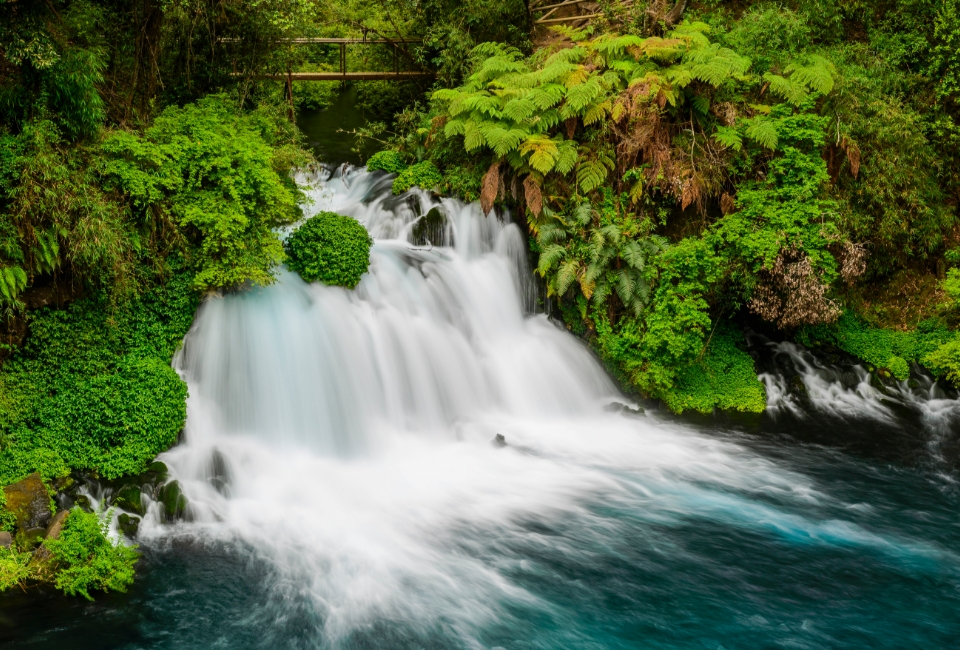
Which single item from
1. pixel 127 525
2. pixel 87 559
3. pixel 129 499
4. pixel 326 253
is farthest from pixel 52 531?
pixel 326 253

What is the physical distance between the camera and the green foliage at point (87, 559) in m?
6.92

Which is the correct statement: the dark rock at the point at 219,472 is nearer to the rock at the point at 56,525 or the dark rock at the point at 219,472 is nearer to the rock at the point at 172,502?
the rock at the point at 172,502

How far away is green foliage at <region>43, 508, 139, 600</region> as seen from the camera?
6922mm

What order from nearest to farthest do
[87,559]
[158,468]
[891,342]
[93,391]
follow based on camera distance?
[87,559] → [158,468] → [93,391] → [891,342]

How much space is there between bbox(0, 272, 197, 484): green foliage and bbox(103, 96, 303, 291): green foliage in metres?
0.82

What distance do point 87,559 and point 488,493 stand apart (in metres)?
4.28

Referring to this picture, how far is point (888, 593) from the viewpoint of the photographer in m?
7.59

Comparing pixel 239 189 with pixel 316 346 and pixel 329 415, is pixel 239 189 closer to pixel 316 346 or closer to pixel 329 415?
→ pixel 316 346

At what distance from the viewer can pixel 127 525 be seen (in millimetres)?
7809

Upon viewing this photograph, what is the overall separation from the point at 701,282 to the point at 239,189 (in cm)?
666

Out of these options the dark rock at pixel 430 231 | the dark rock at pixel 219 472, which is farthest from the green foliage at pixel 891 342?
the dark rock at pixel 219 472

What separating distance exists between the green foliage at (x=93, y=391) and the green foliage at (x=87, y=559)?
3.49 ft

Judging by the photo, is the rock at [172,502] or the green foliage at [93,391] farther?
the green foliage at [93,391]

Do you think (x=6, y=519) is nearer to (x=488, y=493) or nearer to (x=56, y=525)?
(x=56, y=525)
